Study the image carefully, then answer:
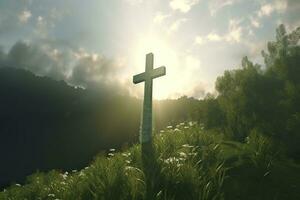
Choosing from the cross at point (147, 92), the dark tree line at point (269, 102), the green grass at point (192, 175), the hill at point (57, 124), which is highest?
the hill at point (57, 124)

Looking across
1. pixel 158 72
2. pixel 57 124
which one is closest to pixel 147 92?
pixel 158 72

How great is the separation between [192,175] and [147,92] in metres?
6.44

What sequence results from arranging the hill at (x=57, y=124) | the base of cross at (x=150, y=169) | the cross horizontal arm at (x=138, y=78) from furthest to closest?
1. the hill at (x=57, y=124)
2. the cross horizontal arm at (x=138, y=78)
3. the base of cross at (x=150, y=169)

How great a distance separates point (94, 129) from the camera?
475 ft

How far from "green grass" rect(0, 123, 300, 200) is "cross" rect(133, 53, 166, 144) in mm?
458

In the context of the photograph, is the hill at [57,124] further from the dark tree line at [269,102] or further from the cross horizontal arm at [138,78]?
the cross horizontal arm at [138,78]

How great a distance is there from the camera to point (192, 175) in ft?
34.3

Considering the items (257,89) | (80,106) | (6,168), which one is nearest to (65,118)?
(80,106)

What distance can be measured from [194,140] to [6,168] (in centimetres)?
13733

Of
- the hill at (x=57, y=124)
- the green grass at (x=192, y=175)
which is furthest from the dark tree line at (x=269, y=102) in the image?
the hill at (x=57, y=124)

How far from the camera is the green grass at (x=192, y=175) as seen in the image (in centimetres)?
1033

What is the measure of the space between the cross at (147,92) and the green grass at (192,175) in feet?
1.50

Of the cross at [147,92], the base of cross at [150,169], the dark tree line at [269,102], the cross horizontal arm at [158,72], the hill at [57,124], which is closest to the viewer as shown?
the base of cross at [150,169]

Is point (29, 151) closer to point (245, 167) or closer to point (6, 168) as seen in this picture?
point (6, 168)
